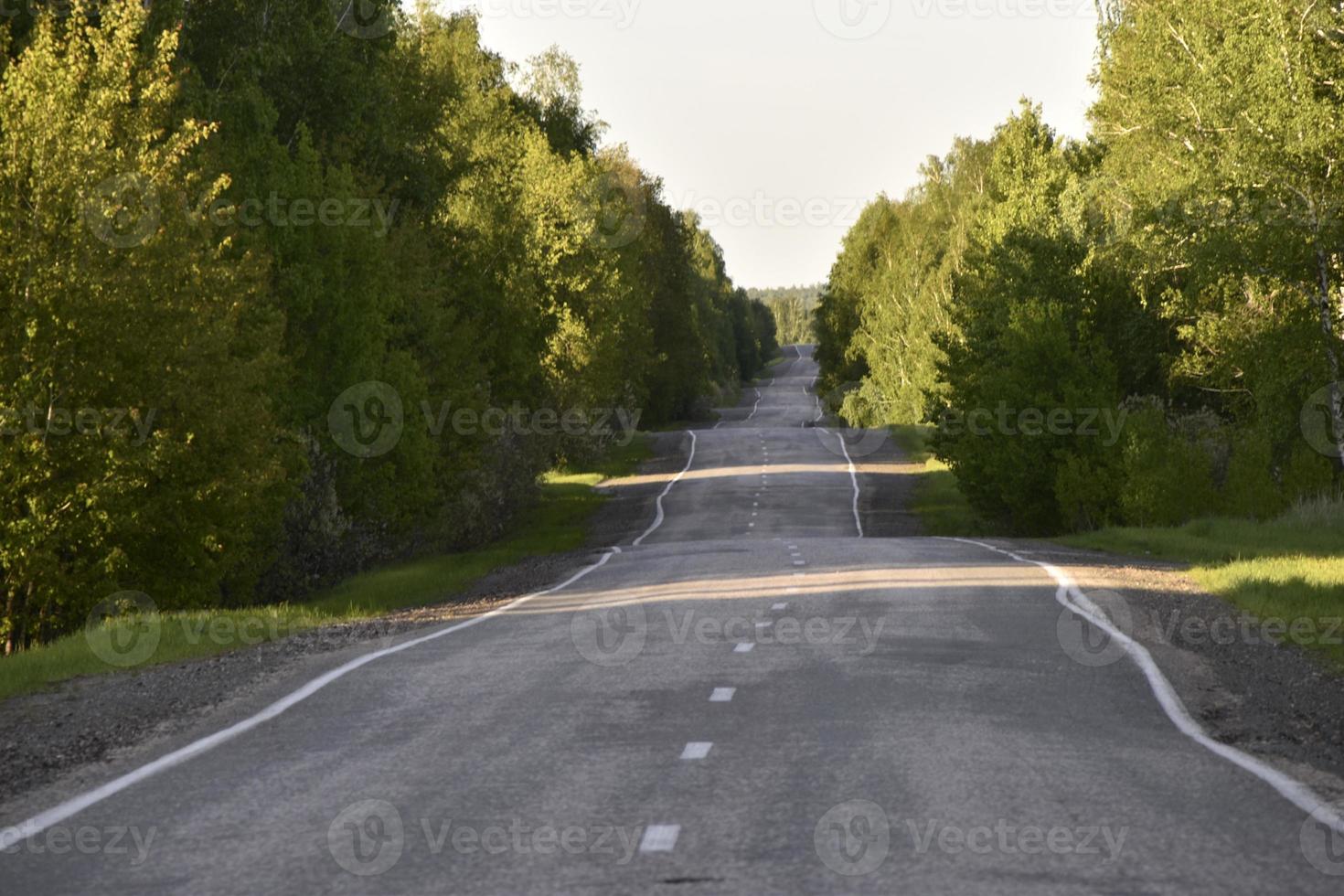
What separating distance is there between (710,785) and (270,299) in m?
24.8

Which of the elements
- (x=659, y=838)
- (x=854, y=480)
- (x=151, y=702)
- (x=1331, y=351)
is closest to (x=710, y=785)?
(x=659, y=838)

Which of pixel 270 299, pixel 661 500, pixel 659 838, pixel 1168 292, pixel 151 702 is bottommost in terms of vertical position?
pixel 661 500

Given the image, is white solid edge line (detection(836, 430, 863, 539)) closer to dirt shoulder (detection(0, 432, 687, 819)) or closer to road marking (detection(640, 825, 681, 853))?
dirt shoulder (detection(0, 432, 687, 819))

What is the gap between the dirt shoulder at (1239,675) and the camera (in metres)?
10.2

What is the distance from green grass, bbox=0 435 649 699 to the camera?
15180mm

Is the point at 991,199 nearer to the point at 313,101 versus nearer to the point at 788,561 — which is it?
the point at 313,101

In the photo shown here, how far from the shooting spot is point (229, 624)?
18891 mm

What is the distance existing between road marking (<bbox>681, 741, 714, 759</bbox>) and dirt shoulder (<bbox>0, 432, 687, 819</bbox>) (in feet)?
11.0

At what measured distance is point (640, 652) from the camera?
1466cm

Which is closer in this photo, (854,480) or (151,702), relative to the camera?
(151,702)

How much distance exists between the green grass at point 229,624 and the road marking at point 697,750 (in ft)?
22.0

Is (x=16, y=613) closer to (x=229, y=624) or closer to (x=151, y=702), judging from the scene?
(x=229, y=624)

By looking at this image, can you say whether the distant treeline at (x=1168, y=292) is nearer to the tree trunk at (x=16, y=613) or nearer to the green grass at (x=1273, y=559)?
the green grass at (x=1273, y=559)

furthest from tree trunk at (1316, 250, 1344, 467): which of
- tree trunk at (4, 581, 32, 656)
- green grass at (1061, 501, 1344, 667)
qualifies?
tree trunk at (4, 581, 32, 656)
